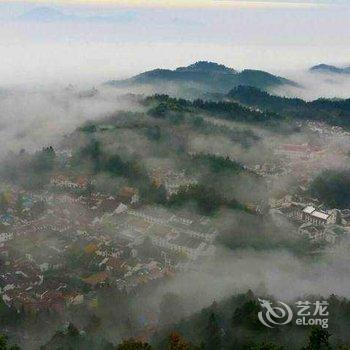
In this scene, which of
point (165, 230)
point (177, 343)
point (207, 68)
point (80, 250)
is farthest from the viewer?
point (207, 68)

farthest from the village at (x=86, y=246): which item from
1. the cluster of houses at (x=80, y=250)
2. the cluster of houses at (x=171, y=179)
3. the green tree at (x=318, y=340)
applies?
the green tree at (x=318, y=340)

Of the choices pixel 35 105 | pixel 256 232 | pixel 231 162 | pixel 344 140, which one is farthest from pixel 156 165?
pixel 35 105

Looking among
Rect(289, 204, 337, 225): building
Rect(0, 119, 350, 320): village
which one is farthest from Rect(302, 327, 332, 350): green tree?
Rect(289, 204, 337, 225): building

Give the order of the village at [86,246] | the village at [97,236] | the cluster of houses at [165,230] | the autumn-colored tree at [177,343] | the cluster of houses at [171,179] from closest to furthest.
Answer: the autumn-colored tree at [177,343]
the village at [86,246]
the village at [97,236]
the cluster of houses at [165,230]
the cluster of houses at [171,179]

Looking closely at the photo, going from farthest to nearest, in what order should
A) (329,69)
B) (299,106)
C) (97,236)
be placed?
(329,69) → (299,106) → (97,236)

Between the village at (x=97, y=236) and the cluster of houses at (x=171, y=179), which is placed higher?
the village at (x=97, y=236)

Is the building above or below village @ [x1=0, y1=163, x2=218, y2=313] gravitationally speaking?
below

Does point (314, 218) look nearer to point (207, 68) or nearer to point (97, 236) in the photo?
point (97, 236)

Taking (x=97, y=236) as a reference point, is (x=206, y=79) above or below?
below

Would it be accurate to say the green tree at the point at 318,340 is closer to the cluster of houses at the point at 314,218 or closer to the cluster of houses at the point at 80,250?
the cluster of houses at the point at 80,250

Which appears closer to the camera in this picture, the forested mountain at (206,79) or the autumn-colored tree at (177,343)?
the autumn-colored tree at (177,343)

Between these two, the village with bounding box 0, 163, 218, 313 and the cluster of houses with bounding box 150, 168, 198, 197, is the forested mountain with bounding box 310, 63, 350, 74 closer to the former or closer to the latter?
the cluster of houses with bounding box 150, 168, 198, 197

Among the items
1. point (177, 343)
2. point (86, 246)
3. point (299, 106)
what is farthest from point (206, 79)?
point (177, 343)
